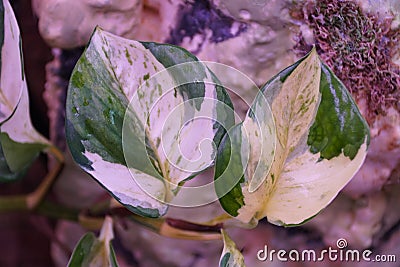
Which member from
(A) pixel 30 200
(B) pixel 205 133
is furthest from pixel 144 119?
(A) pixel 30 200

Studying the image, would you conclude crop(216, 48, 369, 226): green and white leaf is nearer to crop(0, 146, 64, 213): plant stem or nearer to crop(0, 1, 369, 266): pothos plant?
crop(0, 1, 369, 266): pothos plant

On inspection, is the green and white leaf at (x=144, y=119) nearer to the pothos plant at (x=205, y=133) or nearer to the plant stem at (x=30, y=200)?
the pothos plant at (x=205, y=133)

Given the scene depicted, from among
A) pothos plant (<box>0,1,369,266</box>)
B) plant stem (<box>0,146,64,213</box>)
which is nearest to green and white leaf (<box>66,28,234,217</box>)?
pothos plant (<box>0,1,369,266</box>)

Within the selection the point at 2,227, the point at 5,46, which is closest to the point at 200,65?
the point at 5,46

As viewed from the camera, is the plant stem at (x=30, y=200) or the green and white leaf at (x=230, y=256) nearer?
the green and white leaf at (x=230, y=256)

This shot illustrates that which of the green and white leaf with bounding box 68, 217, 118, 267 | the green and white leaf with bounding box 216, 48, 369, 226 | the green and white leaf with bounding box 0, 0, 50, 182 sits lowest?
the green and white leaf with bounding box 68, 217, 118, 267

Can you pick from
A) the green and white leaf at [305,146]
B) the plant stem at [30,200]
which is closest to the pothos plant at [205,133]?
the green and white leaf at [305,146]

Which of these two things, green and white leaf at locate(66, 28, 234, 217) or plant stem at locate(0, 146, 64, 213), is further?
plant stem at locate(0, 146, 64, 213)
